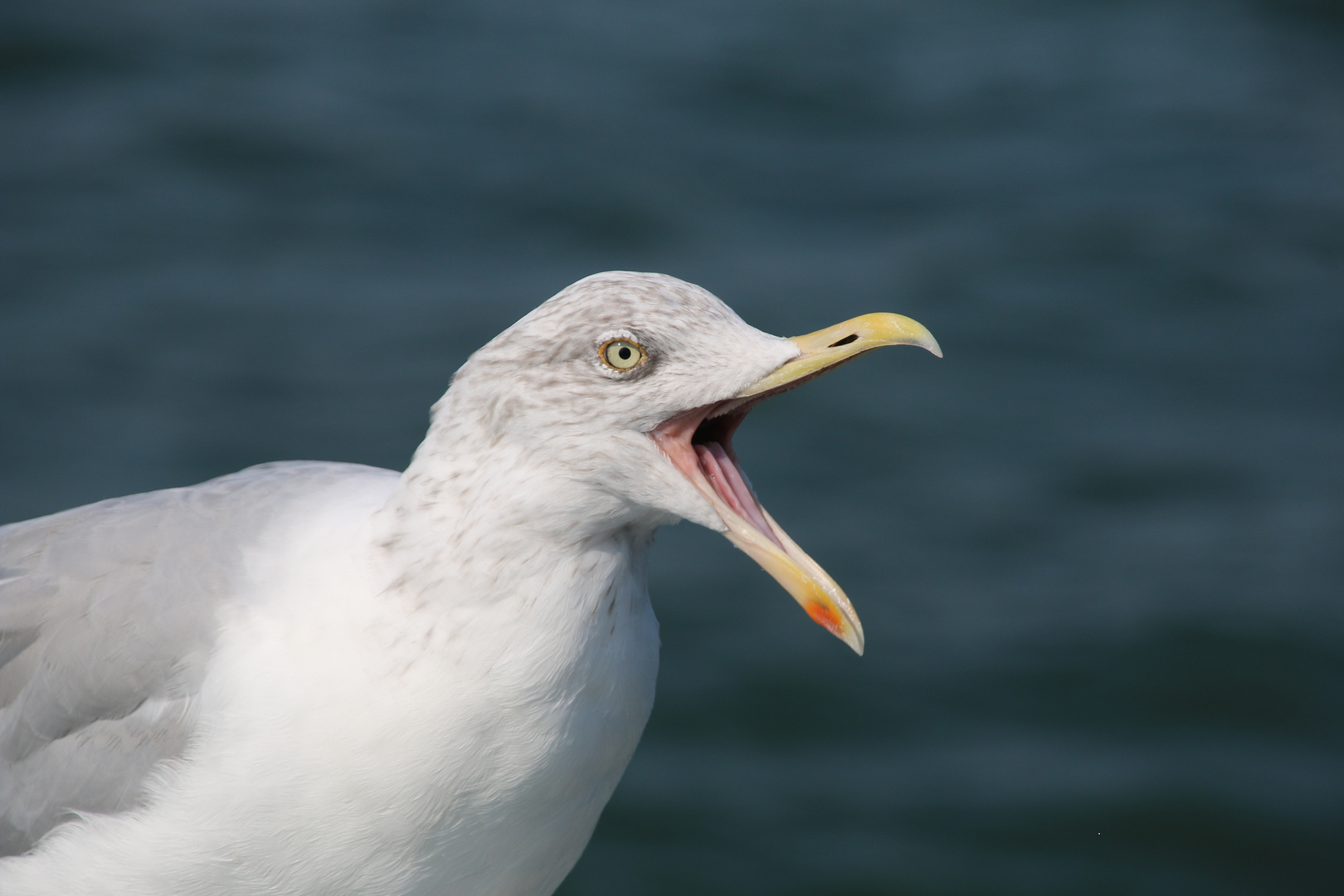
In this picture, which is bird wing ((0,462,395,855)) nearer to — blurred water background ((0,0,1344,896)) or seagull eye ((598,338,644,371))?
seagull eye ((598,338,644,371))

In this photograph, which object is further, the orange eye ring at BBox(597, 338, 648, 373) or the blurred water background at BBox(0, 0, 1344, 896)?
the blurred water background at BBox(0, 0, 1344, 896)

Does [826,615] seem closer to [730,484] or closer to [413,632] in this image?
[730,484]

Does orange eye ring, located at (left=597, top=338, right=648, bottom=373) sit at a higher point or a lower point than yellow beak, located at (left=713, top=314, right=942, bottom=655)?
higher

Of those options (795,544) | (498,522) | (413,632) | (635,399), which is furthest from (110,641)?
(795,544)

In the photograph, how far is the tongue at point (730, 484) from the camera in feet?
7.86

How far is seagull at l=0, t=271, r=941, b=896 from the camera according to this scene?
7.73ft

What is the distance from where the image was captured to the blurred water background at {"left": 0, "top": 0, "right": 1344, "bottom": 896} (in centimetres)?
500

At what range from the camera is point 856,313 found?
619cm

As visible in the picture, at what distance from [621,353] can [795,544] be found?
395mm

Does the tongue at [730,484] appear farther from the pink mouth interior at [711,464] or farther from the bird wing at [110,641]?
the bird wing at [110,641]

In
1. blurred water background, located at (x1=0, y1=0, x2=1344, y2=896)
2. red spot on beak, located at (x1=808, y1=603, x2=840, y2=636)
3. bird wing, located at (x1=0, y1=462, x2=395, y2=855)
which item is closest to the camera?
red spot on beak, located at (x1=808, y1=603, x2=840, y2=636)

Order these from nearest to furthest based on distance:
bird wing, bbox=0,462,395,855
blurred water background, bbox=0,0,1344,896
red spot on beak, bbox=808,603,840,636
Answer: red spot on beak, bbox=808,603,840,636
bird wing, bbox=0,462,395,855
blurred water background, bbox=0,0,1344,896

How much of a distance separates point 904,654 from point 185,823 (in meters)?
3.22

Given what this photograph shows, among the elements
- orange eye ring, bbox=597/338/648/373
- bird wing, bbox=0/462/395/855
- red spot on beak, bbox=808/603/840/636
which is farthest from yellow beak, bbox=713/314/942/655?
bird wing, bbox=0/462/395/855
